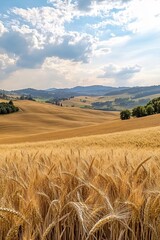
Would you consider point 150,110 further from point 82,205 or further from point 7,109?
point 82,205

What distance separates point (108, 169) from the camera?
3.66m

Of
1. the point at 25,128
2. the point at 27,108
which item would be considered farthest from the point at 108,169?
the point at 27,108

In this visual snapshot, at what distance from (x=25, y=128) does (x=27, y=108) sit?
106 ft

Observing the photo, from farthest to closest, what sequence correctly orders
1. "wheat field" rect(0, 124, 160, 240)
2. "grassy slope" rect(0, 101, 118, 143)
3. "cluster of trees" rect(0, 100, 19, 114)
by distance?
"cluster of trees" rect(0, 100, 19, 114)
"grassy slope" rect(0, 101, 118, 143)
"wheat field" rect(0, 124, 160, 240)

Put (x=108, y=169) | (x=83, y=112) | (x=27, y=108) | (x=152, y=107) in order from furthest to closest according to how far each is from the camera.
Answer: (x=83, y=112), (x=27, y=108), (x=152, y=107), (x=108, y=169)

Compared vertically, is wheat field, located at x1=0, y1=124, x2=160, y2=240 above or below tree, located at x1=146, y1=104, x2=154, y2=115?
above

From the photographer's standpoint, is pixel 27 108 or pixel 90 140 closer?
pixel 90 140

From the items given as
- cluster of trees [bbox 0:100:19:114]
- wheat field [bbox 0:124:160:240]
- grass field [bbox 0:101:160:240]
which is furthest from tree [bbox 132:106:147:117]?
wheat field [bbox 0:124:160:240]

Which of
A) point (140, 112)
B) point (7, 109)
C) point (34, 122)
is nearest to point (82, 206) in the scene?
point (140, 112)

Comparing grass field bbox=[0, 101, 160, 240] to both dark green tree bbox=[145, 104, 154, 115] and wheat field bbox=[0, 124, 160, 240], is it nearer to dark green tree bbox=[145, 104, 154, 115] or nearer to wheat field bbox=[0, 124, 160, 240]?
wheat field bbox=[0, 124, 160, 240]

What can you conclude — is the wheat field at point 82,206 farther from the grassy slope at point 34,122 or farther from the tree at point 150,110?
the grassy slope at point 34,122

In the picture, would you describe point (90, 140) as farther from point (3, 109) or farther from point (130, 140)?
point (3, 109)

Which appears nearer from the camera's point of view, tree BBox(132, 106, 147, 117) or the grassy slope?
tree BBox(132, 106, 147, 117)

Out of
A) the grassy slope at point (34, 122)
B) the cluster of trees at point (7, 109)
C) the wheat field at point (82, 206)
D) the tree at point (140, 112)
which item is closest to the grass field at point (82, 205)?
the wheat field at point (82, 206)
